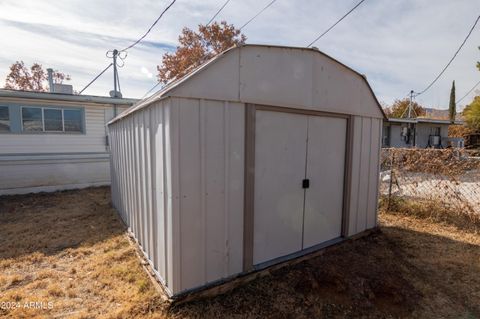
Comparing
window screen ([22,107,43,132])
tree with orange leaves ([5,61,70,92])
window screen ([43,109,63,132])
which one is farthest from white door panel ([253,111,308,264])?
tree with orange leaves ([5,61,70,92])

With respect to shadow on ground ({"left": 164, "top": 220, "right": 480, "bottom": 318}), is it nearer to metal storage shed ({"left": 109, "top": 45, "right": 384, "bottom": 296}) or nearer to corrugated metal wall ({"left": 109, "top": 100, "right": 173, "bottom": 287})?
metal storage shed ({"left": 109, "top": 45, "right": 384, "bottom": 296})

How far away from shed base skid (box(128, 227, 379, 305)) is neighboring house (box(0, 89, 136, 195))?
6.51 m

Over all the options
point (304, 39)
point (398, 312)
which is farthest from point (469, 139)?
point (398, 312)

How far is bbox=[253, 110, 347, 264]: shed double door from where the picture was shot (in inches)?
118

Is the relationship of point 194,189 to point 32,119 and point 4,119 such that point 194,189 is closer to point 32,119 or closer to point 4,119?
point 32,119

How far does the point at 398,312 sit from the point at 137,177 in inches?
137

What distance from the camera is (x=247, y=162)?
2.77 meters

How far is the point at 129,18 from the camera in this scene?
554 centimetres

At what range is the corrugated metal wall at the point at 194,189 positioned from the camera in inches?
92.7

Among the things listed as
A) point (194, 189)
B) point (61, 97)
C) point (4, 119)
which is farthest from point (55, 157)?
point (194, 189)

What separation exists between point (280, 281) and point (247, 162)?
1.44 meters

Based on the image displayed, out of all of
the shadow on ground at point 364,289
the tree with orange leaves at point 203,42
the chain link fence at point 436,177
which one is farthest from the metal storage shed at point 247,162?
the tree with orange leaves at point 203,42

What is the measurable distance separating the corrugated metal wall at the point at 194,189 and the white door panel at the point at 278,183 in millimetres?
307

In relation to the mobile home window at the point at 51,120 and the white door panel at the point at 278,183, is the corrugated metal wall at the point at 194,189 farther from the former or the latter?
the mobile home window at the point at 51,120
